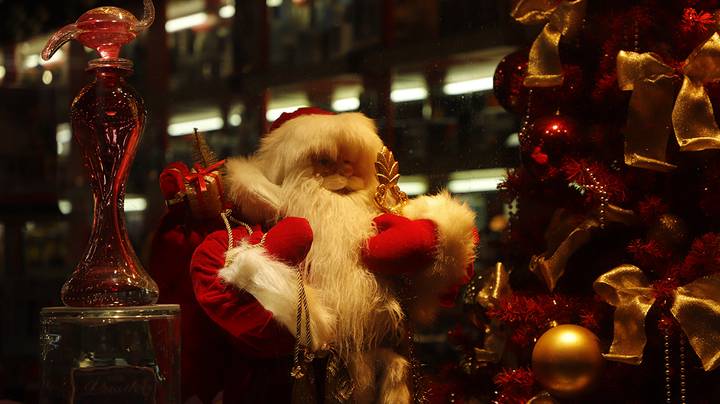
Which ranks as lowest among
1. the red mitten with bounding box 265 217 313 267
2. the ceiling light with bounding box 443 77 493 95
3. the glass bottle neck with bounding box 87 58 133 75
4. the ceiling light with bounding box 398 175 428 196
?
the ceiling light with bounding box 398 175 428 196

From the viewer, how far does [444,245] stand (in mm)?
1578

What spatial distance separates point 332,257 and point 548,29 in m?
0.60

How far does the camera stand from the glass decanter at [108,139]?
58.7 inches

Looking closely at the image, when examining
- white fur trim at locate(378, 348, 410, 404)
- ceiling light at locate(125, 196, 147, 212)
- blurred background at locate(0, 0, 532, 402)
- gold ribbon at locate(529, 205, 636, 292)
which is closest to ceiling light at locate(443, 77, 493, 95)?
blurred background at locate(0, 0, 532, 402)

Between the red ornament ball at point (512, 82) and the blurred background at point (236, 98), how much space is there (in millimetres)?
173

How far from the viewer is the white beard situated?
61.0 inches

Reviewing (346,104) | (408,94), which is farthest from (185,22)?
(408,94)

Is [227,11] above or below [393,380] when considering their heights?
above

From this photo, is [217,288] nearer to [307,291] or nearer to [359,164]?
[307,291]

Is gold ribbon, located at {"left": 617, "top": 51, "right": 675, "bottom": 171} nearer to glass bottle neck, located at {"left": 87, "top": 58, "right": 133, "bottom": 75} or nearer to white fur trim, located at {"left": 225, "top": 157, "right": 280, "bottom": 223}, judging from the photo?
white fur trim, located at {"left": 225, "top": 157, "right": 280, "bottom": 223}

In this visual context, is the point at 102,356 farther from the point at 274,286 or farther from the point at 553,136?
the point at 553,136

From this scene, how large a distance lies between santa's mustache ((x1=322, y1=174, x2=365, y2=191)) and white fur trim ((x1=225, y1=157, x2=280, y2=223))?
9 centimetres

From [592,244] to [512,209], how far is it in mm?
254

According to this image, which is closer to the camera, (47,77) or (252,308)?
(252,308)
